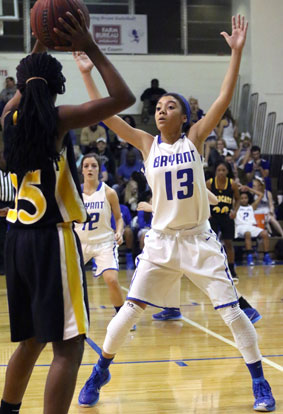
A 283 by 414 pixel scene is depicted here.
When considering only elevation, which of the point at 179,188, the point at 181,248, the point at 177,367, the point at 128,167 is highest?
the point at 179,188

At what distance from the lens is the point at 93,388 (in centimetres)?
373

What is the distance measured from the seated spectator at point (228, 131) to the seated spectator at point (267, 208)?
8.56 ft

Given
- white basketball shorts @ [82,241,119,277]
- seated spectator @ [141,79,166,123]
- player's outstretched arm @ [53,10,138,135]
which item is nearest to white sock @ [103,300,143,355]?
player's outstretched arm @ [53,10,138,135]

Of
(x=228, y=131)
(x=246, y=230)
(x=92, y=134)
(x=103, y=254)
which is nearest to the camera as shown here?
(x=103, y=254)

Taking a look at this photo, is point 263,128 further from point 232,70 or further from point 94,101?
point 94,101

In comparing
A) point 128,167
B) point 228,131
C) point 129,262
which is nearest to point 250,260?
point 129,262

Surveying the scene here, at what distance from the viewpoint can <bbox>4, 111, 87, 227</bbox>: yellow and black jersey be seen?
263cm

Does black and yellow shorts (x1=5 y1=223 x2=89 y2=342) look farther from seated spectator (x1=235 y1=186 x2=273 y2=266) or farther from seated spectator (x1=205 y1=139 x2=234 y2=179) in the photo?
seated spectator (x1=205 y1=139 x2=234 y2=179)

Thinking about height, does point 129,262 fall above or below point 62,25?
below

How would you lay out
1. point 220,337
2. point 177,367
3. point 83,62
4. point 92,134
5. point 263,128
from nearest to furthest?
point 83,62, point 177,367, point 220,337, point 92,134, point 263,128

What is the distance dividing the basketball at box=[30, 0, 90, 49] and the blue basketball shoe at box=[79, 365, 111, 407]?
1.91 metres

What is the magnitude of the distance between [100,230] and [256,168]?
28.8 ft

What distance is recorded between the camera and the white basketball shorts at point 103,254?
5.96 metres

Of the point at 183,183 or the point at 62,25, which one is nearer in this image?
the point at 62,25
